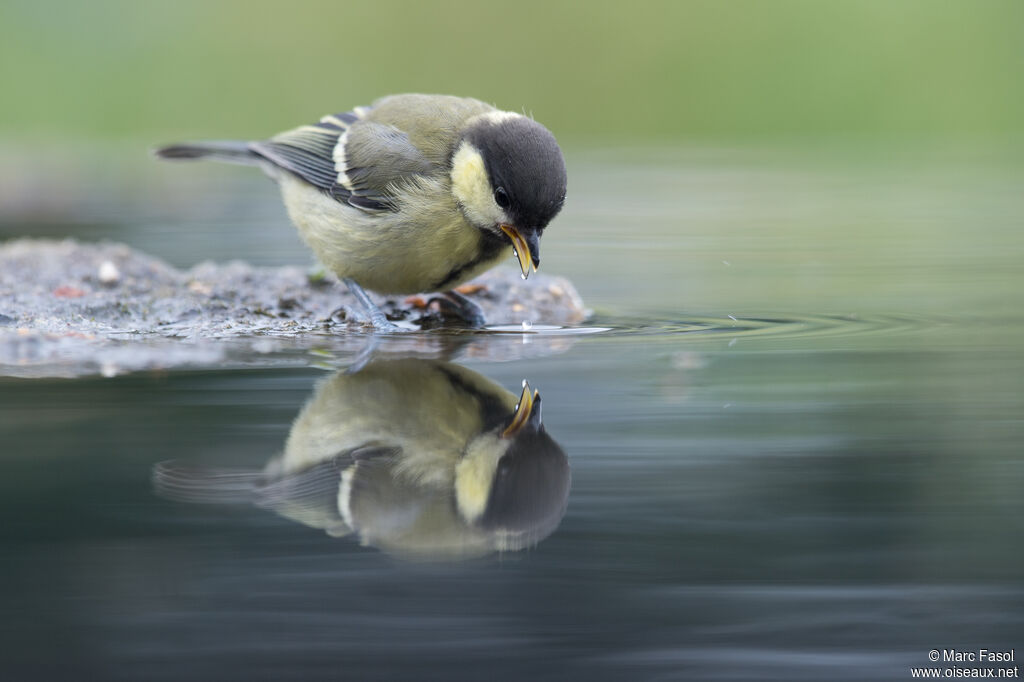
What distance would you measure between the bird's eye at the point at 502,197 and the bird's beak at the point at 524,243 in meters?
0.08

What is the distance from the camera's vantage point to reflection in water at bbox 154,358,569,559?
2.53 meters

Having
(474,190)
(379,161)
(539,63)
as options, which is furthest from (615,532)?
(539,63)

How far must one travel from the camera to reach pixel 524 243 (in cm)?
485

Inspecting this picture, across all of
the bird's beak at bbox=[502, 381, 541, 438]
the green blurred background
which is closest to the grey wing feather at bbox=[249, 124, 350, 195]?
the bird's beak at bbox=[502, 381, 541, 438]

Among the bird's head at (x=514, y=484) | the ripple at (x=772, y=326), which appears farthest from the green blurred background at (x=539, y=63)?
the bird's head at (x=514, y=484)

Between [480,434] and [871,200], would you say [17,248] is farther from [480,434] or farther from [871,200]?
[871,200]

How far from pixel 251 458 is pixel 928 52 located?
12799mm

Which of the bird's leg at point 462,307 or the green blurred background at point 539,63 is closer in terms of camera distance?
the bird's leg at point 462,307

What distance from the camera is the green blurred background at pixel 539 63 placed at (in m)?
14.0

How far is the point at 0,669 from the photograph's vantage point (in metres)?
1.98

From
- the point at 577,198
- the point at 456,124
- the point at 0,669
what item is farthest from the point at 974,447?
the point at 577,198

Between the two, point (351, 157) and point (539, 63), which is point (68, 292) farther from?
point (539, 63)

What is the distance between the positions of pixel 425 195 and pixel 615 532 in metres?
2.75

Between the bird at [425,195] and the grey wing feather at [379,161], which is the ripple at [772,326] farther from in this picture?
the grey wing feather at [379,161]
